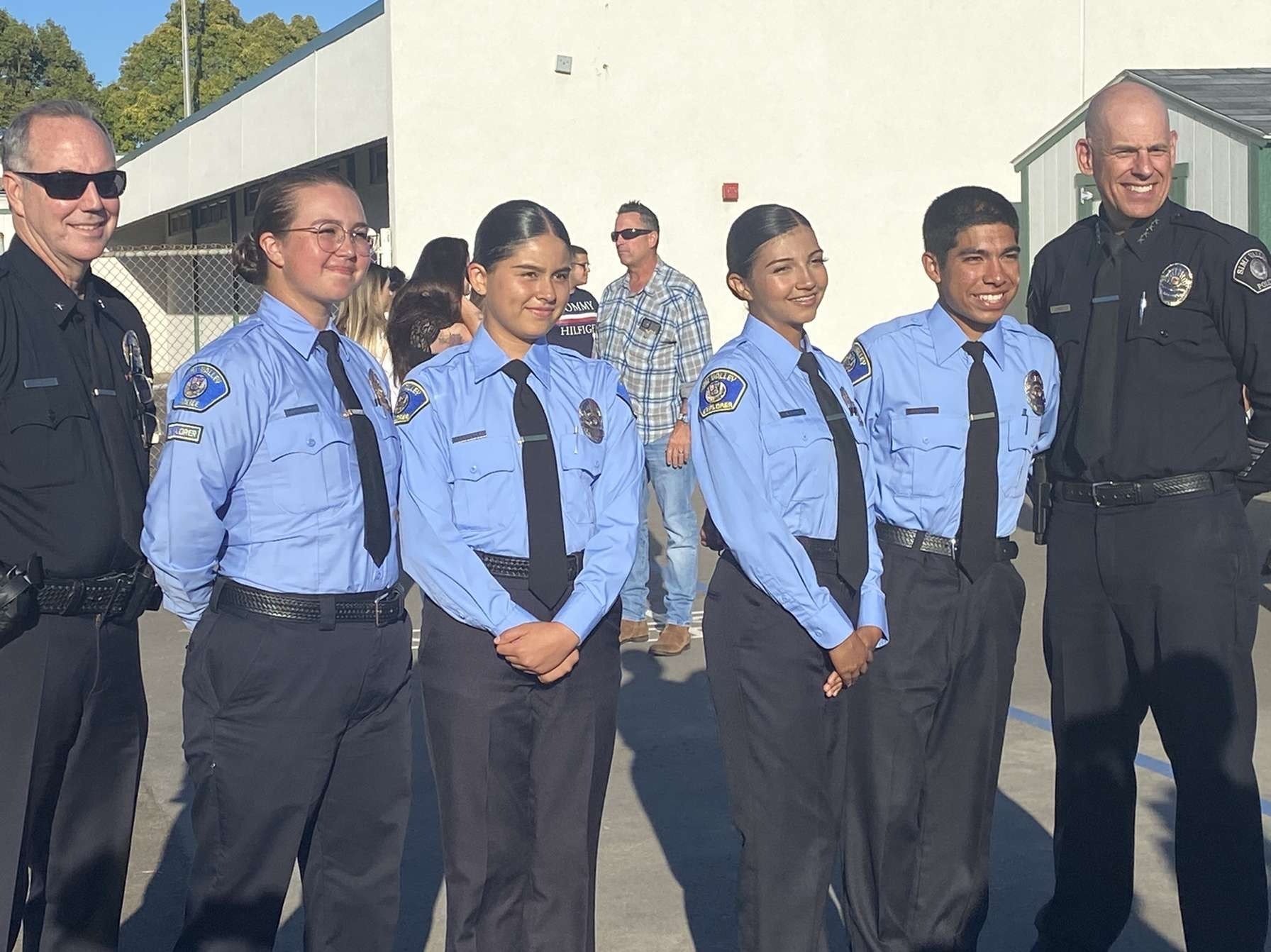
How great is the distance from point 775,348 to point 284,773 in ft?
5.00

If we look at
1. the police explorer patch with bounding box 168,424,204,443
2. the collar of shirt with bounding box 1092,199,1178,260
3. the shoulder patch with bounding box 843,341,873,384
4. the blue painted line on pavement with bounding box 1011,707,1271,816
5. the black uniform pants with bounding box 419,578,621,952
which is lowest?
the blue painted line on pavement with bounding box 1011,707,1271,816

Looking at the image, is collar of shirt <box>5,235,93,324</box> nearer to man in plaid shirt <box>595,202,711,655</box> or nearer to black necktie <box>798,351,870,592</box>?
black necktie <box>798,351,870,592</box>

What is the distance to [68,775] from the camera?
11.6 ft

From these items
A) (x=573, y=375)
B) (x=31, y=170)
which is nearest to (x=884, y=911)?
(x=573, y=375)

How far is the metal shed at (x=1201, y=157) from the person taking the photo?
1232 cm

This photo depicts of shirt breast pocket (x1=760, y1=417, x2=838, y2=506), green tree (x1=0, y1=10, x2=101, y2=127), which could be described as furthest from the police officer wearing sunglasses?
green tree (x1=0, y1=10, x2=101, y2=127)

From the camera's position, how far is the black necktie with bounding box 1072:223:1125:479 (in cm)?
390

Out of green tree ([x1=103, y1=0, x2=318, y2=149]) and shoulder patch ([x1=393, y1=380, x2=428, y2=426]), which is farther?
green tree ([x1=103, y1=0, x2=318, y2=149])

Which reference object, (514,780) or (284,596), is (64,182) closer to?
(284,596)

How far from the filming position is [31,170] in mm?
3502

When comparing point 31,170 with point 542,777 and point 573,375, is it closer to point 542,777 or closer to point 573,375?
point 573,375

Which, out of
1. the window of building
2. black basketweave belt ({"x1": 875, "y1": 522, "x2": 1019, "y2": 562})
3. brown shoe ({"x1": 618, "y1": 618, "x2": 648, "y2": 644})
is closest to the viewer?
black basketweave belt ({"x1": 875, "y1": 522, "x2": 1019, "y2": 562})

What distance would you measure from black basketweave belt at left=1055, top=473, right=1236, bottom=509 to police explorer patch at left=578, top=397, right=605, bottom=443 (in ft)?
4.39

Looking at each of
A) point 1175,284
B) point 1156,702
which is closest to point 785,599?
→ point 1156,702
